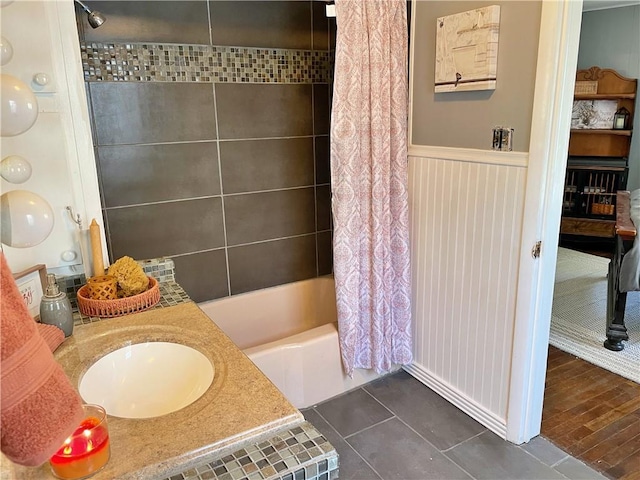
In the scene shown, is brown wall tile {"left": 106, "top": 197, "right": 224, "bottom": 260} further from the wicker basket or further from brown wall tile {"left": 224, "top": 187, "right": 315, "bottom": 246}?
the wicker basket

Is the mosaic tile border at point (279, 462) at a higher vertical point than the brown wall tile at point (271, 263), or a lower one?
higher

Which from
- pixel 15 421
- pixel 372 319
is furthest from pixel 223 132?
pixel 15 421

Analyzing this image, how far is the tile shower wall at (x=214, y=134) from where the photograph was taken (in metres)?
2.23

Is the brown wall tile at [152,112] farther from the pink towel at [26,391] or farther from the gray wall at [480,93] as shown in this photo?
the pink towel at [26,391]

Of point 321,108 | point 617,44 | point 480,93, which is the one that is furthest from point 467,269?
point 617,44

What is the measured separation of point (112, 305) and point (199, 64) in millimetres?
1415

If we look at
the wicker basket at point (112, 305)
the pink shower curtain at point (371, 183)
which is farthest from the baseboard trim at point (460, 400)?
the wicker basket at point (112, 305)

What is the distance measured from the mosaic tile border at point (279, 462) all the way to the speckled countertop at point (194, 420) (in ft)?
0.07

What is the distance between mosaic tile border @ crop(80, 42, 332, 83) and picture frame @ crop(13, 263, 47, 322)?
111 cm

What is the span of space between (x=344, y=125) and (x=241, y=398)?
1376mm

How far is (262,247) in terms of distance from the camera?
9.17ft

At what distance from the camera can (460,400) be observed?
2.29 metres

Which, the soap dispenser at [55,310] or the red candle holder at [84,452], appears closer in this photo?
the red candle holder at [84,452]

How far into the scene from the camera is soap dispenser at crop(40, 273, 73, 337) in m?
1.27
